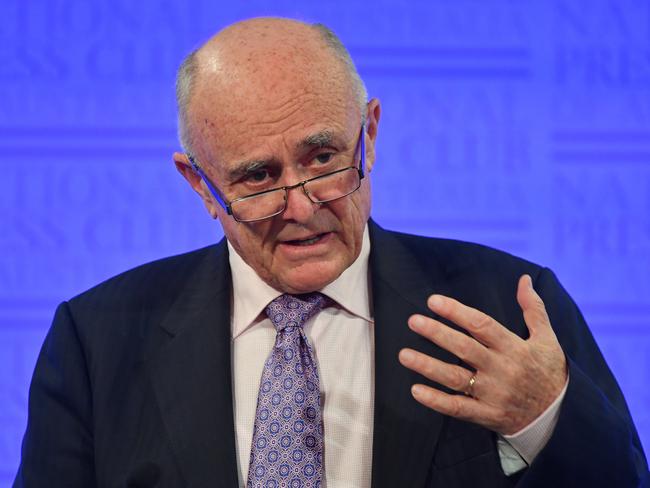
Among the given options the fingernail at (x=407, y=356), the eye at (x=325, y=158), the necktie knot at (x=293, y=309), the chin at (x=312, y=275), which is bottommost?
the fingernail at (x=407, y=356)

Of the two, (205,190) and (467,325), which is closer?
(467,325)

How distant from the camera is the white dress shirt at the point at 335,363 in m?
1.66

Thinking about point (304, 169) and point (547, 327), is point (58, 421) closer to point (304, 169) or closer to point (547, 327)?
point (304, 169)

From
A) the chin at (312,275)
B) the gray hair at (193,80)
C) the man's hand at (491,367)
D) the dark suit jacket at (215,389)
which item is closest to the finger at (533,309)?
the man's hand at (491,367)

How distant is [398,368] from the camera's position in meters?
1.69

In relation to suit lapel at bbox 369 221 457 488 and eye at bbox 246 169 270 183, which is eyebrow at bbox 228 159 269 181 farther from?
suit lapel at bbox 369 221 457 488

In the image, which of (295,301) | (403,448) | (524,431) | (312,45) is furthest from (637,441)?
(312,45)

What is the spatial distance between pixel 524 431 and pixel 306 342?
0.45 metres

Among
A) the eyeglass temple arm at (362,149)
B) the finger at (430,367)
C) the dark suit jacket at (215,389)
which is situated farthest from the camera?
the eyeglass temple arm at (362,149)

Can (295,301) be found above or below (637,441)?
above

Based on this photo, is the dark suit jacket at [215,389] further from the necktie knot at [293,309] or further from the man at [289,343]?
the necktie knot at [293,309]

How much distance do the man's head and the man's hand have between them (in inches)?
13.8

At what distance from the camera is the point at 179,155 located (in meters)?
1.83

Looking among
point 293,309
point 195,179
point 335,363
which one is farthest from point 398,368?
point 195,179
